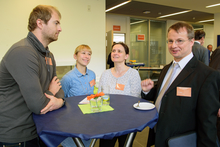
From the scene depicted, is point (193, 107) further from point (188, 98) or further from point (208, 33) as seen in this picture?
point (208, 33)

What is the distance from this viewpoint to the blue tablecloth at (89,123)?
40.8 inches

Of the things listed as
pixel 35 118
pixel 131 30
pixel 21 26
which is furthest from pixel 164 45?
pixel 35 118

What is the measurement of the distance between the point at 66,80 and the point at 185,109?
1.64 meters

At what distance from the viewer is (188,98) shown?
1.38 meters

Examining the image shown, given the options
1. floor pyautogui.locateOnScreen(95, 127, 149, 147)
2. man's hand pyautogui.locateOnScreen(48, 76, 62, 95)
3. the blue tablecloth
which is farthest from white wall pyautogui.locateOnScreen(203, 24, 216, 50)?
man's hand pyautogui.locateOnScreen(48, 76, 62, 95)

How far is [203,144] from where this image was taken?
129 cm

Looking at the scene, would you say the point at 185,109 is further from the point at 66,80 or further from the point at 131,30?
the point at 131,30

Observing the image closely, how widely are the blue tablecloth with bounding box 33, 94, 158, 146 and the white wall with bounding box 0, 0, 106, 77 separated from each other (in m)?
3.05

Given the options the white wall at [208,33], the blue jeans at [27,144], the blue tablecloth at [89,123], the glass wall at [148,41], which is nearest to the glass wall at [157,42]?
the glass wall at [148,41]

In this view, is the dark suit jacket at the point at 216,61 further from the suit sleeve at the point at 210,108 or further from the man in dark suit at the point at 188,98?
the suit sleeve at the point at 210,108

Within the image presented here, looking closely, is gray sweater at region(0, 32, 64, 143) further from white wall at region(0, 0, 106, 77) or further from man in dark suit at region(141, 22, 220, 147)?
white wall at region(0, 0, 106, 77)

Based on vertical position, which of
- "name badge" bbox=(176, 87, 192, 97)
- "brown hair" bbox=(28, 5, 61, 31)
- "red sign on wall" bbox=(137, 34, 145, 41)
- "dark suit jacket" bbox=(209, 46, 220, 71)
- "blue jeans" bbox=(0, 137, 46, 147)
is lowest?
"blue jeans" bbox=(0, 137, 46, 147)

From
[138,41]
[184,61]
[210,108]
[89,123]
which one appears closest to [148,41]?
[138,41]

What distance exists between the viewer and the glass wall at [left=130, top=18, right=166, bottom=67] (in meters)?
10.3
